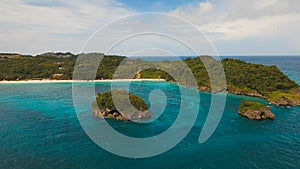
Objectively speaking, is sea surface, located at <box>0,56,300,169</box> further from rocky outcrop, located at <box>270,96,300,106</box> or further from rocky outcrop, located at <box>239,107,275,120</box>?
rocky outcrop, located at <box>270,96,300,106</box>

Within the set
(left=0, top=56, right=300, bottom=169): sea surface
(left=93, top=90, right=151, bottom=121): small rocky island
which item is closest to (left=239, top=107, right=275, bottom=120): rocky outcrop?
(left=0, top=56, right=300, bottom=169): sea surface

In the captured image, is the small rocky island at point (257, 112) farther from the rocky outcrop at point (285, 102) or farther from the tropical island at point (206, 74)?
the tropical island at point (206, 74)

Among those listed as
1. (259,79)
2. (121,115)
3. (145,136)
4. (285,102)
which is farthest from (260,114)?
(259,79)

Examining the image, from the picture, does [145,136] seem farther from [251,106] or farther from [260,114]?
[251,106]

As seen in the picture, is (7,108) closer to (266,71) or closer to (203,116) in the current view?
(203,116)

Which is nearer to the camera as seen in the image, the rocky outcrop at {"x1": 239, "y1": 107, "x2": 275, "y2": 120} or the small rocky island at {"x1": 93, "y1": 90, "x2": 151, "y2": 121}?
the small rocky island at {"x1": 93, "y1": 90, "x2": 151, "y2": 121}

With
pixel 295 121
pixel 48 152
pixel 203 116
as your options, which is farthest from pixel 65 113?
pixel 295 121

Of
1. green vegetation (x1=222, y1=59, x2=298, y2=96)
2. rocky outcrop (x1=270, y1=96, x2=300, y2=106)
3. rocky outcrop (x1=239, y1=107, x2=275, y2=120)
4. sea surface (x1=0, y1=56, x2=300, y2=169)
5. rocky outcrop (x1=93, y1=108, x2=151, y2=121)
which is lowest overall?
sea surface (x1=0, y1=56, x2=300, y2=169)

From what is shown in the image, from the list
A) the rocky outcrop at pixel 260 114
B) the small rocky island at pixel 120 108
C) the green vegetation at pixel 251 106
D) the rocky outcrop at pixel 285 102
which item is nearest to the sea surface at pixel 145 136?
the rocky outcrop at pixel 260 114
